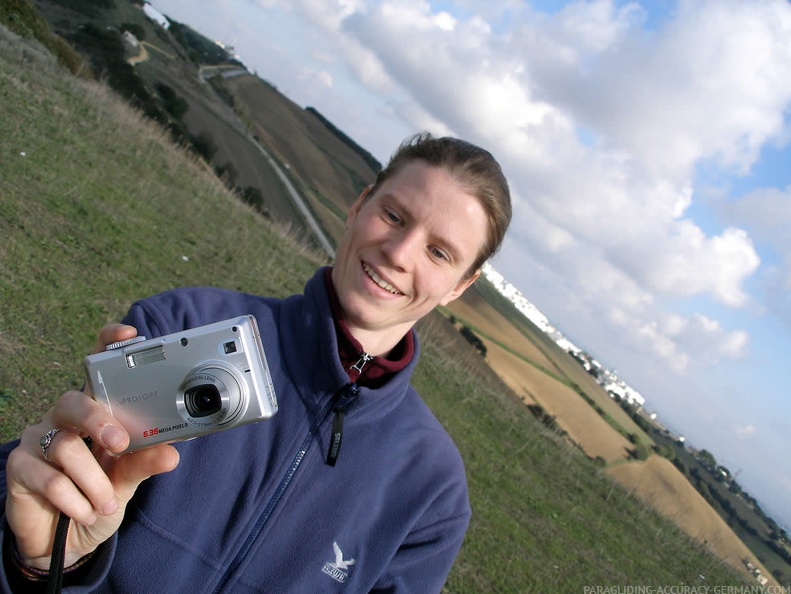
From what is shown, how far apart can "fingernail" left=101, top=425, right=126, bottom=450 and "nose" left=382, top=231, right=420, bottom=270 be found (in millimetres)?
1045

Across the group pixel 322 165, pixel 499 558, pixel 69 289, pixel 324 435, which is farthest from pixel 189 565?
pixel 322 165

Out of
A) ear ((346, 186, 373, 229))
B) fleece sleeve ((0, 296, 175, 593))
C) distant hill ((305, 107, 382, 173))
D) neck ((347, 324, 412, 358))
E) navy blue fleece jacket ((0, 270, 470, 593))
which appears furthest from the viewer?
distant hill ((305, 107, 382, 173))

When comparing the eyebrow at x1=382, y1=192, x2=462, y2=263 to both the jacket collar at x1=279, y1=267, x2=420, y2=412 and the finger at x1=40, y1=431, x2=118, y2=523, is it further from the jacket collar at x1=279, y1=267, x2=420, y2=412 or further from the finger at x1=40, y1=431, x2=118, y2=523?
the finger at x1=40, y1=431, x2=118, y2=523

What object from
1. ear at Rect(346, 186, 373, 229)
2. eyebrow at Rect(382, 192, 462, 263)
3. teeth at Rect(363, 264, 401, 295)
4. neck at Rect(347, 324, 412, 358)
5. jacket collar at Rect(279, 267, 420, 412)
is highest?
eyebrow at Rect(382, 192, 462, 263)

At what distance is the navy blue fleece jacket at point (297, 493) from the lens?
1.70m

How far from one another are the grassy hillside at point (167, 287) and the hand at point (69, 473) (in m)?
3.10

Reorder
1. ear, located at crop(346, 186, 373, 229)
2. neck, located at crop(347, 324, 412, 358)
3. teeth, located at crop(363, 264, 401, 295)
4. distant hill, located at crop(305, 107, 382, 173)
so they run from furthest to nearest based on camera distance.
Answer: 1. distant hill, located at crop(305, 107, 382, 173)
2. ear, located at crop(346, 186, 373, 229)
3. neck, located at crop(347, 324, 412, 358)
4. teeth, located at crop(363, 264, 401, 295)

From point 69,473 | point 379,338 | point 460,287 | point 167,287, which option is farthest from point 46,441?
point 167,287

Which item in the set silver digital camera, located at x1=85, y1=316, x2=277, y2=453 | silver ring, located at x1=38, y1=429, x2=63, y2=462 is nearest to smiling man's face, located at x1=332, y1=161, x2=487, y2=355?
silver digital camera, located at x1=85, y1=316, x2=277, y2=453

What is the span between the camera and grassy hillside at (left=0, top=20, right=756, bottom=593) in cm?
577

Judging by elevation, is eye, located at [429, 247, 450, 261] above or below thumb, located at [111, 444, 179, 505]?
above

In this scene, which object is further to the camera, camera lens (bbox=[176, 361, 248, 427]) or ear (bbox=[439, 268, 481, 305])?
ear (bbox=[439, 268, 481, 305])

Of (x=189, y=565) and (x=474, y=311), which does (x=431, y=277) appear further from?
(x=474, y=311)

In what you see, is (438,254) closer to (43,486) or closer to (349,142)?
(43,486)
